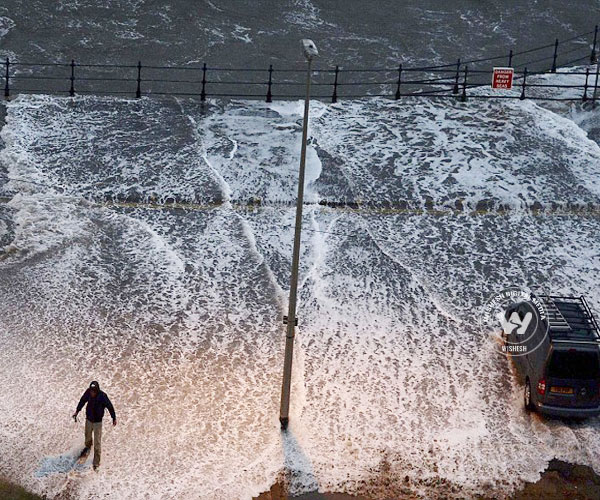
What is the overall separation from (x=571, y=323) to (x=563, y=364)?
123 cm

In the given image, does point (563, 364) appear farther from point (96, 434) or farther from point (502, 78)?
point (502, 78)

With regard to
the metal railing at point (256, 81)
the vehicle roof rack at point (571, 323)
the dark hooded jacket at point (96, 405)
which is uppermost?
the metal railing at point (256, 81)

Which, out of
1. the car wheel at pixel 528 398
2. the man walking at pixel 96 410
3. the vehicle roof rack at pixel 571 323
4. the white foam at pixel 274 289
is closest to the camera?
the man walking at pixel 96 410

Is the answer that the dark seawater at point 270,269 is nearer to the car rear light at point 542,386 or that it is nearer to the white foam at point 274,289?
the white foam at point 274,289

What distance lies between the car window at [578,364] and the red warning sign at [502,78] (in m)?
15.6

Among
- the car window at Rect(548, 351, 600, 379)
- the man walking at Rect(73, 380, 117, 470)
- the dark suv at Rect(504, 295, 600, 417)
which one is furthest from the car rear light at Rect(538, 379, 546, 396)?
the man walking at Rect(73, 380, 117, 470)

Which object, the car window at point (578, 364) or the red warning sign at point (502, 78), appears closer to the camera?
the car window at point (578, 364)

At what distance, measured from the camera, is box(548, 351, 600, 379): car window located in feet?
57.9

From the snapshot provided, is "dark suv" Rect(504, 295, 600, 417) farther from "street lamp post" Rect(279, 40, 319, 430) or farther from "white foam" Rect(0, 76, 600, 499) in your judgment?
"street lamp post" Rect(279, 40, 319, 430)

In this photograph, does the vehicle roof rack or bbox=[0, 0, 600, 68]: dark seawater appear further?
bbox=[0, 0, 600, 68]: dark seawater

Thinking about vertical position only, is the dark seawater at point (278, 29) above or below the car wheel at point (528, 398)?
above

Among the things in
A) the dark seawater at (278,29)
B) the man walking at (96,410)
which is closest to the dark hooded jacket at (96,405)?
the man walking at (96,410)

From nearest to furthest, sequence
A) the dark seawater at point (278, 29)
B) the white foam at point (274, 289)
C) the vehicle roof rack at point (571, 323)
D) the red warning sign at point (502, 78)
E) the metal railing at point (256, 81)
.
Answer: the white foam at point (274, 289) < the vehicle roof rack at point (571, 323) < the red warning sign at point (502, 78) < the metal railing at point (256, 81) < the dark seawater at point (278, 29)

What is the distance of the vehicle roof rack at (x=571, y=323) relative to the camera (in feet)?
59.3
